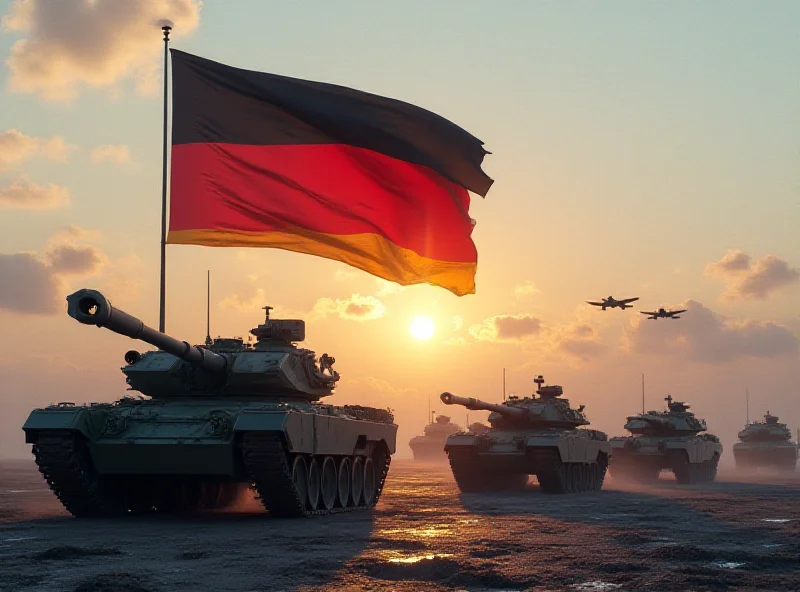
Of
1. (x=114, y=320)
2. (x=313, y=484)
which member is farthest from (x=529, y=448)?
(x=114, y=320)

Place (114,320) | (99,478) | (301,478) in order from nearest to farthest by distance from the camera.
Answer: (114,320) < (99,478) < (301,478)

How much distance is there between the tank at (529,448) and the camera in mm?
31250

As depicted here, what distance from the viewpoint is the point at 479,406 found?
32719 millimetres

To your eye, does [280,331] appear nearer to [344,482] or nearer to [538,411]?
Result: [344,482]

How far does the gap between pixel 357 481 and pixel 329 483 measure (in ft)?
6.20

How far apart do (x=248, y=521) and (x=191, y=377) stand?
3.46 metres

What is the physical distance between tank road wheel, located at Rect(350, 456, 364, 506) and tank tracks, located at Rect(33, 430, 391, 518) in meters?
2.38

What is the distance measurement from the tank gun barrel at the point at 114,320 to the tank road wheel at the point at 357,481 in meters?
5.31

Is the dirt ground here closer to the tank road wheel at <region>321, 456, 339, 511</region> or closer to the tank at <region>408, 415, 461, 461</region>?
the tank road wheel at <region>321, 456, 339, 511</region>

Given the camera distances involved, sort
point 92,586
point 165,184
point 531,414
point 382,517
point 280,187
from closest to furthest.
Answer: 1. point 92,586
2. point 280,187
3. point 382,517
4. point 165,184
5. point 531,414

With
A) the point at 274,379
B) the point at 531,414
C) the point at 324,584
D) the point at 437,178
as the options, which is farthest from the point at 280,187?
the point at 531,414

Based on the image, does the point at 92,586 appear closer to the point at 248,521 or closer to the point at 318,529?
the point at 318,529

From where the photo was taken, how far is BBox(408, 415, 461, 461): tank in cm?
7881

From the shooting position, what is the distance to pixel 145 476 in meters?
20.8
